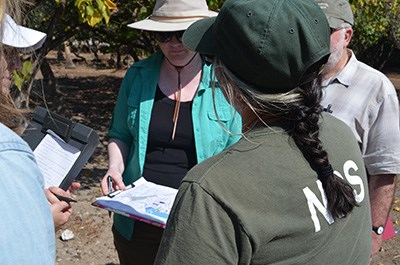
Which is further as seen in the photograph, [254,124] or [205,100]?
[205,100]

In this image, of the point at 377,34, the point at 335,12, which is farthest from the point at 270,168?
the point at 377,34

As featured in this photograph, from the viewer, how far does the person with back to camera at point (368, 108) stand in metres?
2.59

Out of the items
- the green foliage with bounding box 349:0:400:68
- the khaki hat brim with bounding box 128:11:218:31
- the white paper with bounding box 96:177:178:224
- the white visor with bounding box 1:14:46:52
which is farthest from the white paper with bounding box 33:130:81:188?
the green foliage with bounding box 349:0:400:68

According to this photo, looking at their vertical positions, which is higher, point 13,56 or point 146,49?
point 13,56

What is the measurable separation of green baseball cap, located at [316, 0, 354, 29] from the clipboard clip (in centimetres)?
123

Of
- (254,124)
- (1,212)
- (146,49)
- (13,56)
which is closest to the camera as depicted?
(1,212)

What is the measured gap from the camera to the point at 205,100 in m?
2.73

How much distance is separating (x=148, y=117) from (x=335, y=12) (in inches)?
39.9

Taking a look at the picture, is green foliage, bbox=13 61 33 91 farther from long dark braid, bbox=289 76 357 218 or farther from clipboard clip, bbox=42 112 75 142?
long dark braid, bbox=289 76 357 218

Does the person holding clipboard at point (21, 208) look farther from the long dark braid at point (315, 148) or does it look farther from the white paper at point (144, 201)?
the white paper at point (144, 201)

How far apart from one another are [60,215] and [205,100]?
37.6 inches

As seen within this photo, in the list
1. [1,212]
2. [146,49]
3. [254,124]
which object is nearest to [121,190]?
[254,124]

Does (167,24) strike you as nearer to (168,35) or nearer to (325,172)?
(168,35)

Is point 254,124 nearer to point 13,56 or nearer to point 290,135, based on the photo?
point 290,135
